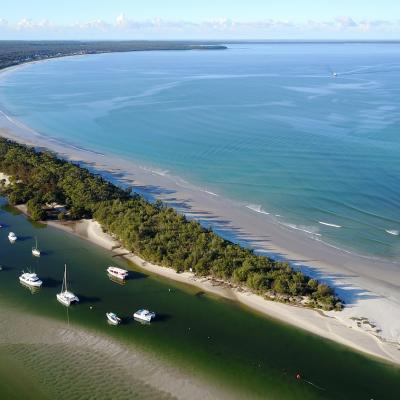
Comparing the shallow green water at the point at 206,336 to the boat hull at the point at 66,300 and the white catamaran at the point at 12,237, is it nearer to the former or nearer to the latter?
the boat hull at the point at 66,300

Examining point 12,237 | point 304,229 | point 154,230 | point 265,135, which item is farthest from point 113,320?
point 265,135

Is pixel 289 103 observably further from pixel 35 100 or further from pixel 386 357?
pixel 386 357

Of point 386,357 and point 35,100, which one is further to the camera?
point 35,100

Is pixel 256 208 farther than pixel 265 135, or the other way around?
pixel 265 135

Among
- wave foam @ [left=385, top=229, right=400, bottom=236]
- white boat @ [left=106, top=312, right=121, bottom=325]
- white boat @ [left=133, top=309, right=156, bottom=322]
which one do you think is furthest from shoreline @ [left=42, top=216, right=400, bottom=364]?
wave foam @ [left=385, top=229, right=400, bottom=236]

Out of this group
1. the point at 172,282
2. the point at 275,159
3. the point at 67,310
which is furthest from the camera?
the point at 275,159

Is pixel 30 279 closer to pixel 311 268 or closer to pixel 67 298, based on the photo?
pixel 67 298

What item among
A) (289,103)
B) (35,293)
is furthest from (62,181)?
(289,103)
